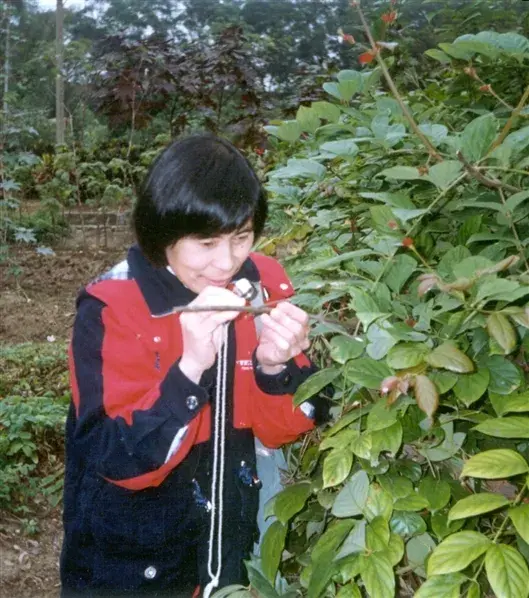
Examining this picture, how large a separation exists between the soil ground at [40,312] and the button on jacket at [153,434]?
1481 millimetres

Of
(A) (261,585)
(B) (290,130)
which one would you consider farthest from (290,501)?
(B) (290,130)

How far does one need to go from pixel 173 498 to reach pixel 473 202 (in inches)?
32.5

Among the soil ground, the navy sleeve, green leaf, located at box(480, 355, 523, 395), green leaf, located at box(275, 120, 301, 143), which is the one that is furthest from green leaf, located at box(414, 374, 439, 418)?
the soil ground

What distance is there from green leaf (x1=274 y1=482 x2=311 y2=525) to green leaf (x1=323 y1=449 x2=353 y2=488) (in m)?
0.17

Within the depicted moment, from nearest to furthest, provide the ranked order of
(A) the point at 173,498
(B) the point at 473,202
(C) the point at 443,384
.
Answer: (C) the point at 443,384, (B) the point at 473,202, (A) the point at 173,498

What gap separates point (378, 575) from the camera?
3.03 feet

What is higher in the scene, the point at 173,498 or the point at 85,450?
the point at 85,450

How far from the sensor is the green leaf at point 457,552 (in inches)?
32.7

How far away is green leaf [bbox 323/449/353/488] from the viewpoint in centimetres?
97

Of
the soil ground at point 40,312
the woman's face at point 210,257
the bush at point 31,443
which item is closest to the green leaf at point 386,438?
the woman's face at point 210,257

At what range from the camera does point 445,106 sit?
1686 mm

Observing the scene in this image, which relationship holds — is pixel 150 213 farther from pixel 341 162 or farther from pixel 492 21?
pixel 492 21

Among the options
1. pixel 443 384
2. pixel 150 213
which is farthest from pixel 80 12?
pixel 443 384

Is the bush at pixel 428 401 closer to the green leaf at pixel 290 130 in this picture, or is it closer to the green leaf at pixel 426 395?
the green leaf at pixel 426 395
